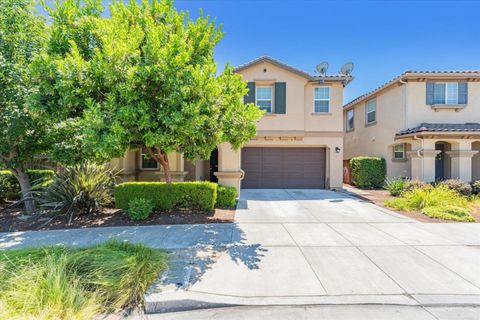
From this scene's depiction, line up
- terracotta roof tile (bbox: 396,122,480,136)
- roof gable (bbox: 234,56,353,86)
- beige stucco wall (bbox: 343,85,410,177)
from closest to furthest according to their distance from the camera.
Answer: terracotta roof tile (bbox: 396,122,480,136) < roof gable (bbox: 234,56,353,86) < beige stucco wall (bbox: 343,85,410,177)

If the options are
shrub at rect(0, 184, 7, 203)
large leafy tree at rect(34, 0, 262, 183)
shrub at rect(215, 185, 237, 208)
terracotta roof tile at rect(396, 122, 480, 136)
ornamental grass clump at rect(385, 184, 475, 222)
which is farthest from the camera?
terracotta roof tile at rect(396, 122, 480, 136)

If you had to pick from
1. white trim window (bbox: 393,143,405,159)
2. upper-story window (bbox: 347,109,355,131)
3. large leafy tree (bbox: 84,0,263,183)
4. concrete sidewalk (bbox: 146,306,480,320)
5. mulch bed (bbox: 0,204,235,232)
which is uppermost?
upper-story window (bbox: 347,109,355,131)

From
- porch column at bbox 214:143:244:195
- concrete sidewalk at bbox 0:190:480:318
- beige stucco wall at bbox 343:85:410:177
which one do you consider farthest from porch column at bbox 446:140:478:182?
porch column at bbox 214:143:244:195

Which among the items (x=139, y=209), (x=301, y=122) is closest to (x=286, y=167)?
(x=301, y=122)

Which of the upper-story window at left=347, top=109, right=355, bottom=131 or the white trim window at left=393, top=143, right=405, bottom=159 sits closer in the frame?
the white trim window at left=393, top=143, right=405, bottom=159

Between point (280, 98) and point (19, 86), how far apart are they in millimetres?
10316

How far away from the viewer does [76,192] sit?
7.11m

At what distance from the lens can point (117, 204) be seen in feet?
25.0

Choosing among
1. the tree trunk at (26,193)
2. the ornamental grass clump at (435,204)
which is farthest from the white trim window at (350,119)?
the tree trunk at (26,193)

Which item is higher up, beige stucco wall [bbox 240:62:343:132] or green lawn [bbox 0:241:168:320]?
beige stucco wall [bbox 240:62:343:132]

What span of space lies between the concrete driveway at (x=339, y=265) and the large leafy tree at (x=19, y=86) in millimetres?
6445

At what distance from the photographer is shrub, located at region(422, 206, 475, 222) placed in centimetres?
704

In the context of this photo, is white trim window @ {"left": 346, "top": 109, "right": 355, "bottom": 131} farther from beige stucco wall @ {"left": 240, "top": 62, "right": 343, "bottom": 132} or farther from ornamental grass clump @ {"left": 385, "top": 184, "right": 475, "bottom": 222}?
ornamental grass clump @ {"left": 385, "top": 184, "right": 475, "bottom": 222}

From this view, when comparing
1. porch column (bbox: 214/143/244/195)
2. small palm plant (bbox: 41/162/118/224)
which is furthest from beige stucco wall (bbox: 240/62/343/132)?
small palm plant (bbox: 41/162/118/224)
